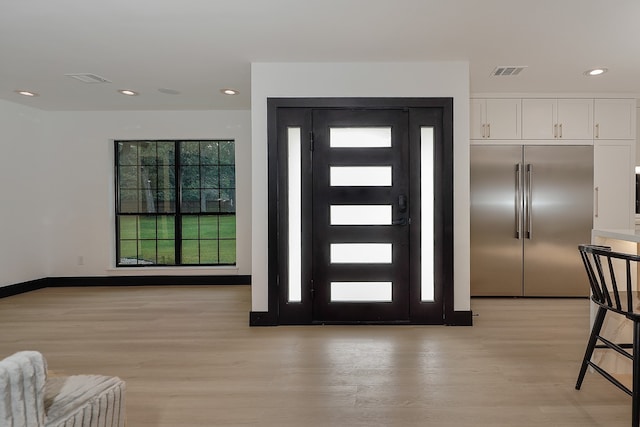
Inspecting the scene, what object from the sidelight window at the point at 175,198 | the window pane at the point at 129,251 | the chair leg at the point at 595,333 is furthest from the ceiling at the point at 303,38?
the window pane at the point at 129,251

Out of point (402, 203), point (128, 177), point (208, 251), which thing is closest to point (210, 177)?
point (208, 251)

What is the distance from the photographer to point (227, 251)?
6.26m

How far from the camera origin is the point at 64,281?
19.6 feet

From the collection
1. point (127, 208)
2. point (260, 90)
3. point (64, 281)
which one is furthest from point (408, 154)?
point (64, 281)

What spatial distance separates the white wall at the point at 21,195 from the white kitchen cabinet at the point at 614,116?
7490 mm

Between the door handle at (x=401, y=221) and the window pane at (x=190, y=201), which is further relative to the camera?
the window pane at (x=190, y=201)

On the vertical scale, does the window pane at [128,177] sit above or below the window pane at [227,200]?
above

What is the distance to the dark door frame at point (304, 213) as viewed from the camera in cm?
389

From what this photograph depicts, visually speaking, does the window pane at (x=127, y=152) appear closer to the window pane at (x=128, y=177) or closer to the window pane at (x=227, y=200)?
the window pane at (x=128, y=177)

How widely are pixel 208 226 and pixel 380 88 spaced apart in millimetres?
3525

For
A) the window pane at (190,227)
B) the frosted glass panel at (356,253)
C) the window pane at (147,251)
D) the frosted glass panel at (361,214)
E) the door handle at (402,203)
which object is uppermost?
the door handle at (402,203)

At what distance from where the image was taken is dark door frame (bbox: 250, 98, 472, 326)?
12.8 feet

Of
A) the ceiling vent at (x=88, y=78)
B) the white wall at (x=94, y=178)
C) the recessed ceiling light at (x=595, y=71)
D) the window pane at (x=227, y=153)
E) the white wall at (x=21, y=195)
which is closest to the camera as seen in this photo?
the recessed ceiling light at (x=595, y=71)

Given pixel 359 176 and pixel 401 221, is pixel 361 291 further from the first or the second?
pixel 359 176
